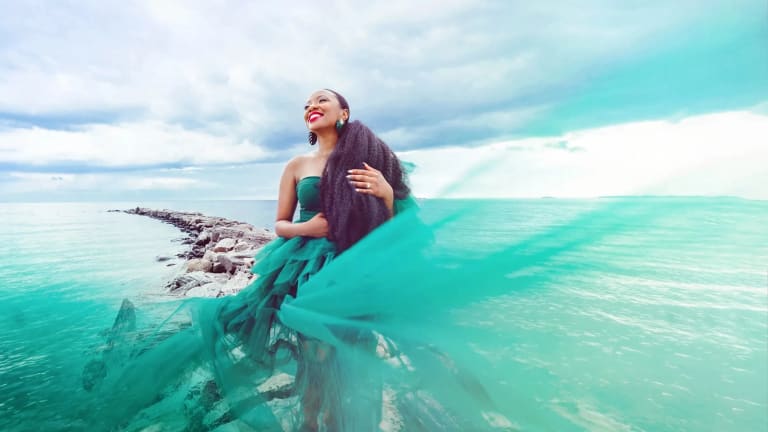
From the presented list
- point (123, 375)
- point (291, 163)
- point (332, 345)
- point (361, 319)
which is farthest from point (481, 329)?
point (123, 375)

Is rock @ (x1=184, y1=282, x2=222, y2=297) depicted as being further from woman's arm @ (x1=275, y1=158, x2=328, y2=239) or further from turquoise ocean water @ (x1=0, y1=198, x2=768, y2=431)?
woman's arm @ (x1=275, y1=158, x2=328, y2=239)

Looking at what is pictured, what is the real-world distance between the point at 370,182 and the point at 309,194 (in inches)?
13.6

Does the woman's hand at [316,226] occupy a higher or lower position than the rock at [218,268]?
higher

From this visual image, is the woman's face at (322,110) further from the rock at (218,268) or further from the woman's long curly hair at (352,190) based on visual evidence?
the rock at (218,268)

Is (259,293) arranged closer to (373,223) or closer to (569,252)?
(373,223)

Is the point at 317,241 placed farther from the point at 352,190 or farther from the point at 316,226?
the point at 352,190

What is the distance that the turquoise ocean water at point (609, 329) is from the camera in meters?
1.88

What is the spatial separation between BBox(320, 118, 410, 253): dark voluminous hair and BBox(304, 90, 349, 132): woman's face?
0.10m

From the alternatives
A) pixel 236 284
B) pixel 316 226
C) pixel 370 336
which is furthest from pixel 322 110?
pixel 236 284

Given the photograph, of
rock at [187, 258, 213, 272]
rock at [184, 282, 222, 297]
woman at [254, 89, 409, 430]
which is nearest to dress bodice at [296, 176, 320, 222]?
woman at [254, 89, 409, 430]

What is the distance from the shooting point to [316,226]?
6.36 ft

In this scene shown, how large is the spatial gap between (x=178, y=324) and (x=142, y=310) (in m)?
0.25

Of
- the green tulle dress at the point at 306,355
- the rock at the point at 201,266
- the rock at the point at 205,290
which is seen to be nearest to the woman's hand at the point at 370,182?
the green tulle dress at the point at 306,355

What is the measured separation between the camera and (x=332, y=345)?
67.7 inches
